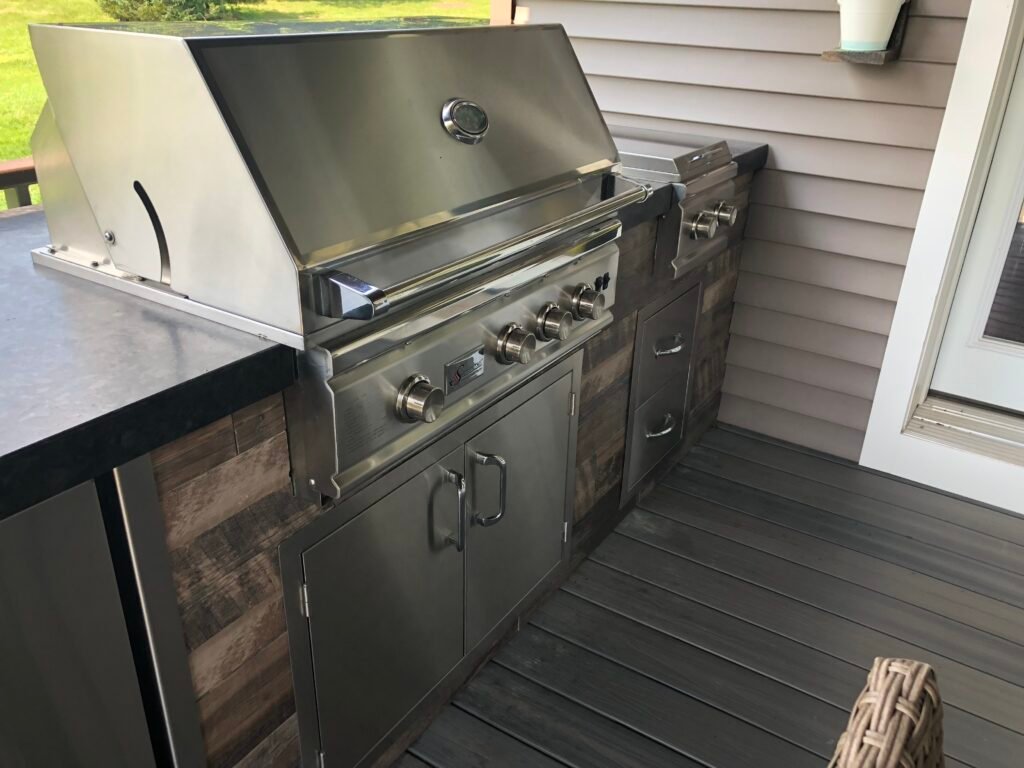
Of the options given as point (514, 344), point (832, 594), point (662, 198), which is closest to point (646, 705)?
point (832, 594)

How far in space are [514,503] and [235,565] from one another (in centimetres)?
69

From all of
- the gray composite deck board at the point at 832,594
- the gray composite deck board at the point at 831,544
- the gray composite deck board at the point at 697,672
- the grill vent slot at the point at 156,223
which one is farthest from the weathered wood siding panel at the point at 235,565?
the gray composite deck board at the point at 831,544

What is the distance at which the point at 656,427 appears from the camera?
2340mm

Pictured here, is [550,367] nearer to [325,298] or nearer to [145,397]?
[325,298]

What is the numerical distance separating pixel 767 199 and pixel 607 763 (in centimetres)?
170

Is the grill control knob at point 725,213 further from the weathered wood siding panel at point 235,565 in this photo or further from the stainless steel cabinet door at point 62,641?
the stainless steel cabinet door at point 62,641

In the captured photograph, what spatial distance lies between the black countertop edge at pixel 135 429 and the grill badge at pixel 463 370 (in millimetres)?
300

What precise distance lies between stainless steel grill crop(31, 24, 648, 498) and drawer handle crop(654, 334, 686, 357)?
755 mm

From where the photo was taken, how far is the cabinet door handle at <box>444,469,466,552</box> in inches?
56.8

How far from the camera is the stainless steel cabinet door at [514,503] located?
61.3 inches

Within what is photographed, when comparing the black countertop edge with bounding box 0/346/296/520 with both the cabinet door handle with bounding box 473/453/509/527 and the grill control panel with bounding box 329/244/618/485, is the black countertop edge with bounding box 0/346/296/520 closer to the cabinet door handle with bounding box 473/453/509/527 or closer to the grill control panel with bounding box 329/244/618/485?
the grill control panel with bounding box 329/244/618/485

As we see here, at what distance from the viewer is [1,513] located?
2.63ft

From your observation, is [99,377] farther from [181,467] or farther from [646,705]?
[646,705]

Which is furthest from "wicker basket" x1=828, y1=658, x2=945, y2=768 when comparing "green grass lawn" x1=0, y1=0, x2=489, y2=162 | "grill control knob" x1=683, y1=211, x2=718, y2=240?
"green grass lawn" x1=0, y1=0, x2=489, y2=162
